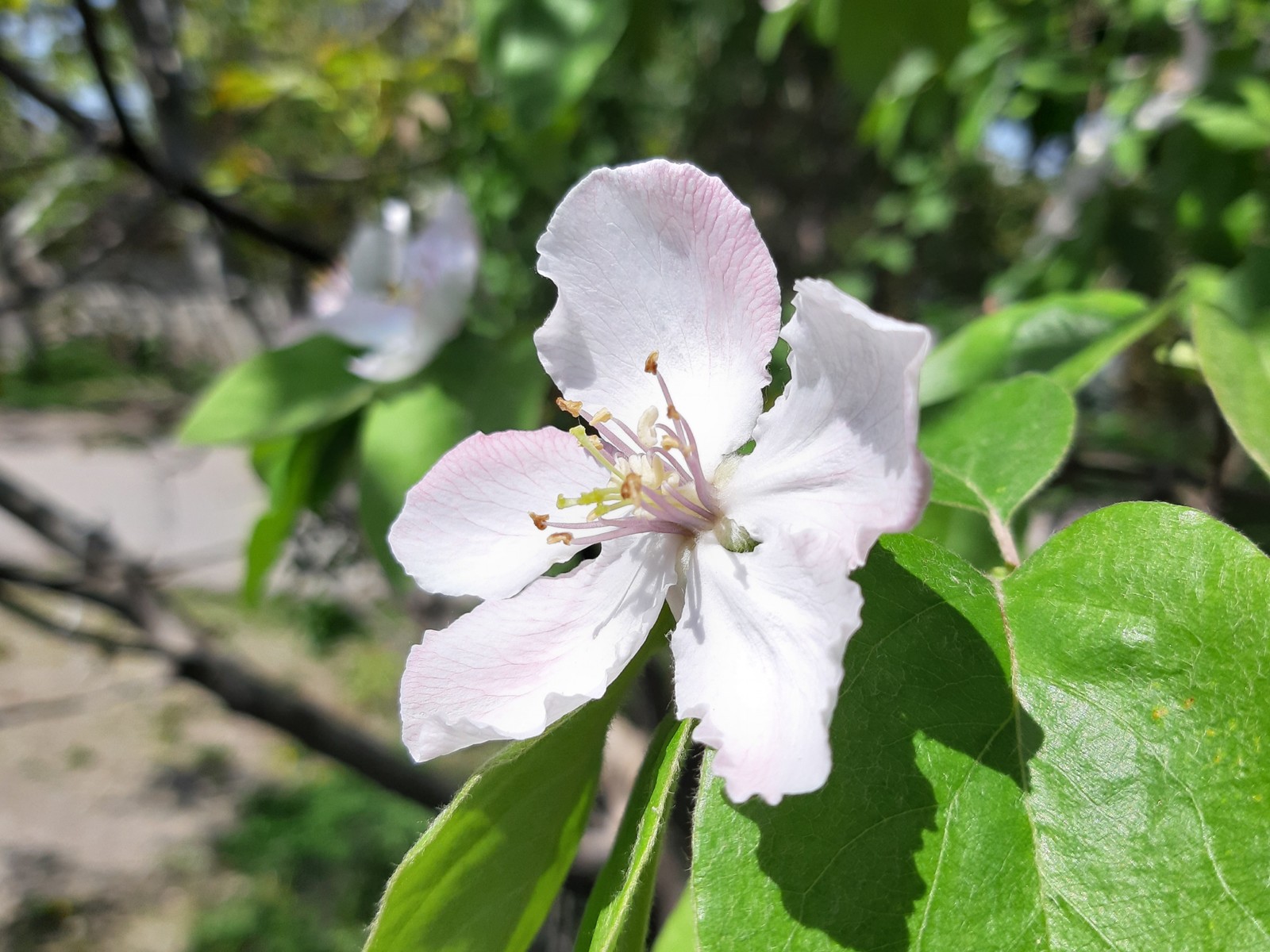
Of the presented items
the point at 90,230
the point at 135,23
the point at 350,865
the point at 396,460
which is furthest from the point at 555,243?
the point at 350,865

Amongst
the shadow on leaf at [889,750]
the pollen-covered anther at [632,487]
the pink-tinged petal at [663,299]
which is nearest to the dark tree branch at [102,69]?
the pink-tinged petal at [663,299]

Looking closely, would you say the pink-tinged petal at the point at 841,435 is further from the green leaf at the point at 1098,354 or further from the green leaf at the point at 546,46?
the green leaf at the point at 546,46

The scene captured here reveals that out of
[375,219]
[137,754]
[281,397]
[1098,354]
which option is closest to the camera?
[1098,354]

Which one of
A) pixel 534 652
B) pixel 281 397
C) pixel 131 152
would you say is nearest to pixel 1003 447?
pixel 534 652

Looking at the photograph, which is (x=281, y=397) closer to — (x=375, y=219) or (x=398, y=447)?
(x=398, y=447)

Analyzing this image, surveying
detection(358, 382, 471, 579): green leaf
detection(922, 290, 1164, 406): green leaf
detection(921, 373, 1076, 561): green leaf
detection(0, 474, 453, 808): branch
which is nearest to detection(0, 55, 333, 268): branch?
detection(358, 382, 471, 579): green leaf

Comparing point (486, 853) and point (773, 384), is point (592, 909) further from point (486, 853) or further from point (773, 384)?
point (773, 384)
